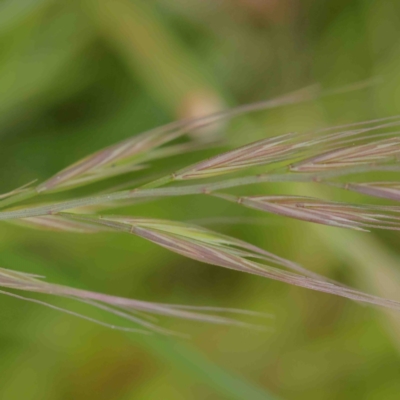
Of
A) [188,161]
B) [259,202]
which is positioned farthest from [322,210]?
[188,161]

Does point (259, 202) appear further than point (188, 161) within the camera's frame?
No

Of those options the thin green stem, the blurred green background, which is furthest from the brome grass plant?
the blurred green background

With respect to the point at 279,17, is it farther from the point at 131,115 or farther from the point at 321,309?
the point at 321,309

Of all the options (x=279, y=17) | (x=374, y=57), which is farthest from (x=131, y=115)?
(x=374, y=57)

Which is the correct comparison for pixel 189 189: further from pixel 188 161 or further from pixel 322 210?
pixel 188 161

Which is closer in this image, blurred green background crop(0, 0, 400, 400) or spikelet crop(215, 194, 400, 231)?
spikelet crop(215, 194, 400, 231)

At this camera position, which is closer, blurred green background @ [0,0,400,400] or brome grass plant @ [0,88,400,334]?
brome grass plant @ [0,88,400,334]

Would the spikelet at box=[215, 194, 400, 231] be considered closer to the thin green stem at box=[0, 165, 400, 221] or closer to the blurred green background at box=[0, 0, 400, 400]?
the thin green stem at box=[0, 165, 400, 221]

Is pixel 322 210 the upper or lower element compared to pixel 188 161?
lower
